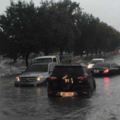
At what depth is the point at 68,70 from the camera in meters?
22.6

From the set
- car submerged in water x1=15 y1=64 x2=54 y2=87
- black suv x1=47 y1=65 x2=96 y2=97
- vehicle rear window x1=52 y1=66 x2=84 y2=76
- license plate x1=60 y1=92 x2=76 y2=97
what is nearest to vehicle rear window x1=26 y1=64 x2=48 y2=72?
car submerged in water x1=15 y1=64 x2=54 y2=87

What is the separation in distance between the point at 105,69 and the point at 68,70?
62.5 feet

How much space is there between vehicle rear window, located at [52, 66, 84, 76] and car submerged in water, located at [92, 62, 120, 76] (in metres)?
18.3

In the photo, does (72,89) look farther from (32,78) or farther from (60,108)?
(32,78)

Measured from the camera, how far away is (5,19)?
60.8 metres

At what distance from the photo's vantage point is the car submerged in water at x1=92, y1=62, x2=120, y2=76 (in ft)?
135

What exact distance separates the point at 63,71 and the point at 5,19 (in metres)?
39.4

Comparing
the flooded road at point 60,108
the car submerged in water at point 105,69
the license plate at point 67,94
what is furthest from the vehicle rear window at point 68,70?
the car submerged in water at point 105,69

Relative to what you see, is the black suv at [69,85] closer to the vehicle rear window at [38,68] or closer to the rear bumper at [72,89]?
the rear bumper at [72,89]

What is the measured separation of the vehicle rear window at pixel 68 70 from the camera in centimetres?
2241

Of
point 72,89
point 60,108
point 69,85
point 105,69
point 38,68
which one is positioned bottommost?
point 60,108

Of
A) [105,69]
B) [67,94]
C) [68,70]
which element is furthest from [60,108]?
[105,69]

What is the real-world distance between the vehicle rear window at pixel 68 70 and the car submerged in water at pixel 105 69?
18.3 m

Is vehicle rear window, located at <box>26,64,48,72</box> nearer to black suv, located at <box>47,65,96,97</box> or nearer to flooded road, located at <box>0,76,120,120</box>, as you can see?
flooded road, located at <box>0,76,120,120</box>
